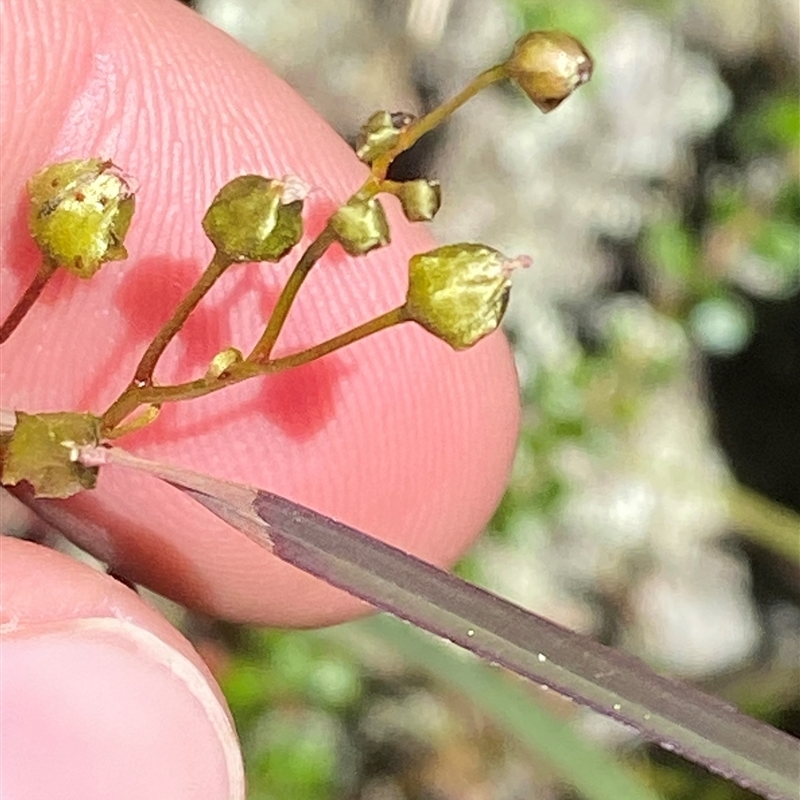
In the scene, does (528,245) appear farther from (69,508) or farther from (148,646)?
(148,646)

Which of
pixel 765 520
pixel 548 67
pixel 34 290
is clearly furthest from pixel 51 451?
pixel 765 520

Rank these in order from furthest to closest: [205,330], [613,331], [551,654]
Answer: [613,331]
[205,330]
[551,654]

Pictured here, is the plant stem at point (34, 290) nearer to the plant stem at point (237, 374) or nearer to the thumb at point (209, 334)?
the plant stem at point (237, 374)

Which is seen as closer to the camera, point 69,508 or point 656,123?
point 69,508

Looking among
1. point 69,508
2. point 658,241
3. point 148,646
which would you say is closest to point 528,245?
point 658,241

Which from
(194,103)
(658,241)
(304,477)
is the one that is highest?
(194,103)

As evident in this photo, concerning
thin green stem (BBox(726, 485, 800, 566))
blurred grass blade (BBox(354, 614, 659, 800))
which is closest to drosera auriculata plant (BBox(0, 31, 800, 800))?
blurred grass blade (BBox(354, 614, 659, 800))

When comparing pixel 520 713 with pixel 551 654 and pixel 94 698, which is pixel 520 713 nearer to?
pixel 94 698
